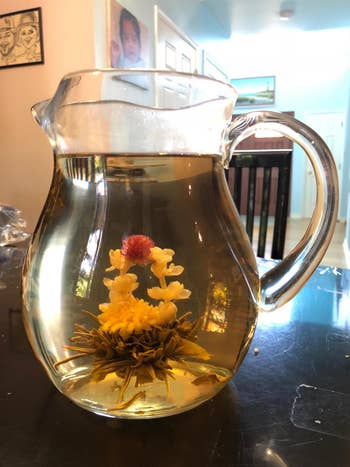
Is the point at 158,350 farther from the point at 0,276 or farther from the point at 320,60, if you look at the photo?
the point at 320,60

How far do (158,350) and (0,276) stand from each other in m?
0.53

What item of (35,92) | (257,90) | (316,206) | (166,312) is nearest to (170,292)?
(166,312)

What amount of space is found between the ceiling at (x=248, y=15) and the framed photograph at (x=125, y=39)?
55 centimetres

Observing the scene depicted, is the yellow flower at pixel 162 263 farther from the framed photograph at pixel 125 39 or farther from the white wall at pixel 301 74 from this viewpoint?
the white wall at pixel 301 74

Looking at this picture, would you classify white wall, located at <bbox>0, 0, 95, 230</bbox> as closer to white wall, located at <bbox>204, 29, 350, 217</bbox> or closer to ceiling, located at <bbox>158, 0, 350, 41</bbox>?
ceiling, located at <bbox>158, 0, 350, 41</bbox>

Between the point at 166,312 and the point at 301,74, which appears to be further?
the point at 301,74

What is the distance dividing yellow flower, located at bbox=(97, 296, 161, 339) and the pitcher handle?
116 mm

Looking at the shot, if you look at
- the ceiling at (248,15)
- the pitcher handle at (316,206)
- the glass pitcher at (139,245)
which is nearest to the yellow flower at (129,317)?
the glass pitcher at (139,245)

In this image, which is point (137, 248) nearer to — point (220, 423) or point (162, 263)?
point (162, 263)

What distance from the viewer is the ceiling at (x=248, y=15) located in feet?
10.1

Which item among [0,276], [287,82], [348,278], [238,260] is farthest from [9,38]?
[287,82]

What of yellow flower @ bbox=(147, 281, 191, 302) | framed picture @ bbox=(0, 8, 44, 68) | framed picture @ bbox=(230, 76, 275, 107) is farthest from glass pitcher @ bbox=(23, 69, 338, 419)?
framed picture @ bbox=(230, 76, 275, 107)

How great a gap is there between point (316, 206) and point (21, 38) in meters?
2.21

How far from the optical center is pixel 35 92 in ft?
7.13
